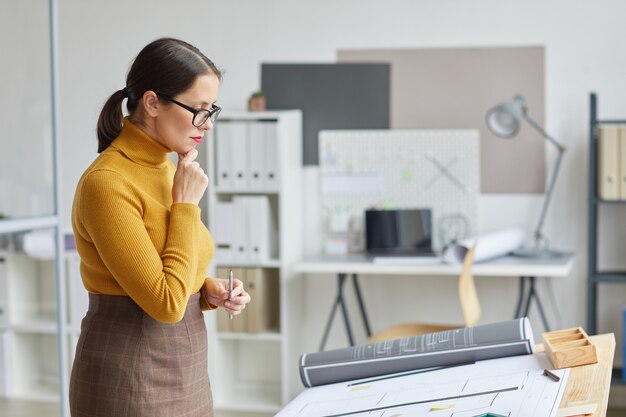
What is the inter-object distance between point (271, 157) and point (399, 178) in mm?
718

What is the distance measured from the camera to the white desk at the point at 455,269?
12.3ft

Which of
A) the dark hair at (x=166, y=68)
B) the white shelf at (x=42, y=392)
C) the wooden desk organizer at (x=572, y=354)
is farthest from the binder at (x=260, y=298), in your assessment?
the wooden desk organizer at (x=572, y=354)

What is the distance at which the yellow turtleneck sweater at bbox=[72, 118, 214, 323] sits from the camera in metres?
1.42

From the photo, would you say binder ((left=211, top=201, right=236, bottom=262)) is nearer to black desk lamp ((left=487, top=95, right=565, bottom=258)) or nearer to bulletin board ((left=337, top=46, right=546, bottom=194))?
bulletin board ((left=337, top=46, right=546, bottom=194))

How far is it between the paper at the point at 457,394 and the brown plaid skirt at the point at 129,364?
0.88 feet

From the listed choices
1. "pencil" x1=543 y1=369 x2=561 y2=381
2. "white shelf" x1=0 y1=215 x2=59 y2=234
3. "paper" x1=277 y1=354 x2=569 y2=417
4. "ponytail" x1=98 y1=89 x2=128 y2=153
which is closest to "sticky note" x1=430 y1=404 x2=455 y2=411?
"paper" x1=277 y1=354 x2=569 y2=417

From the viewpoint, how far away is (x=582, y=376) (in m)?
1.32

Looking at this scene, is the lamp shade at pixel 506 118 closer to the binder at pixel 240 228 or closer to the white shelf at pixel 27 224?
the binder at pixel 240 228

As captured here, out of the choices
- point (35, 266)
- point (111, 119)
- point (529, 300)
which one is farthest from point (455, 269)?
point (111, 119)

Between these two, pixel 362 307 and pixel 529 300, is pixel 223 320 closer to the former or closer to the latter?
pixel 362 307

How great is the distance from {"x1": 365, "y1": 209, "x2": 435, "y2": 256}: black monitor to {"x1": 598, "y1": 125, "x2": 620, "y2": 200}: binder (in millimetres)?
879

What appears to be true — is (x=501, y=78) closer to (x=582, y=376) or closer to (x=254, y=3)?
(x=254, y=3)

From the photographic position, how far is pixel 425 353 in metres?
1.47

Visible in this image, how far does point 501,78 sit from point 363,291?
1332 millimetres
